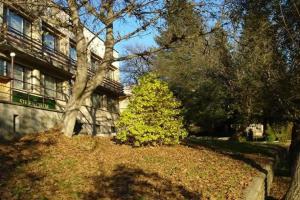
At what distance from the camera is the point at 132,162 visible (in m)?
14.1

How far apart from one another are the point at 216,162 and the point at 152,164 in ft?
10.1

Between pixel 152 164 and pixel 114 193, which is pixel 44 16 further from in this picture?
pixel 114 193

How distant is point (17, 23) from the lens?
86.8 ft

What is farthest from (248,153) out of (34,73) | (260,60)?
(34,73)

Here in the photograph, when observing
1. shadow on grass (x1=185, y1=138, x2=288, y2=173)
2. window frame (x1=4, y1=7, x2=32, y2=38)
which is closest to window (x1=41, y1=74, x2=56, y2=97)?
window frame (x1=4, y1=7, x2=32, y2=38)

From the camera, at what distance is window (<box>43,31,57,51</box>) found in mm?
29686

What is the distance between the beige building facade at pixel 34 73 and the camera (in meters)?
22.1

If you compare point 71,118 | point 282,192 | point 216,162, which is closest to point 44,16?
point 71,118

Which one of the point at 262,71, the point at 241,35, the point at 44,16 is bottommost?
the point at 262,71

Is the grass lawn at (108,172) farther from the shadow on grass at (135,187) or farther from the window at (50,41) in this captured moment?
the window at (50,41)

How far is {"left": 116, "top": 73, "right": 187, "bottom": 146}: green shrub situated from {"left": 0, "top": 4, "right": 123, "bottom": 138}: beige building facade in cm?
298

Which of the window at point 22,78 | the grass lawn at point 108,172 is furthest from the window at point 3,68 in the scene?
the grass lawn at point 108,172

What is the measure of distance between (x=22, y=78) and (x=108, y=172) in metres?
16.2

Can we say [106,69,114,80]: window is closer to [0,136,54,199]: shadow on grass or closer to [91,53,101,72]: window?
[91,53,101,72]: window
